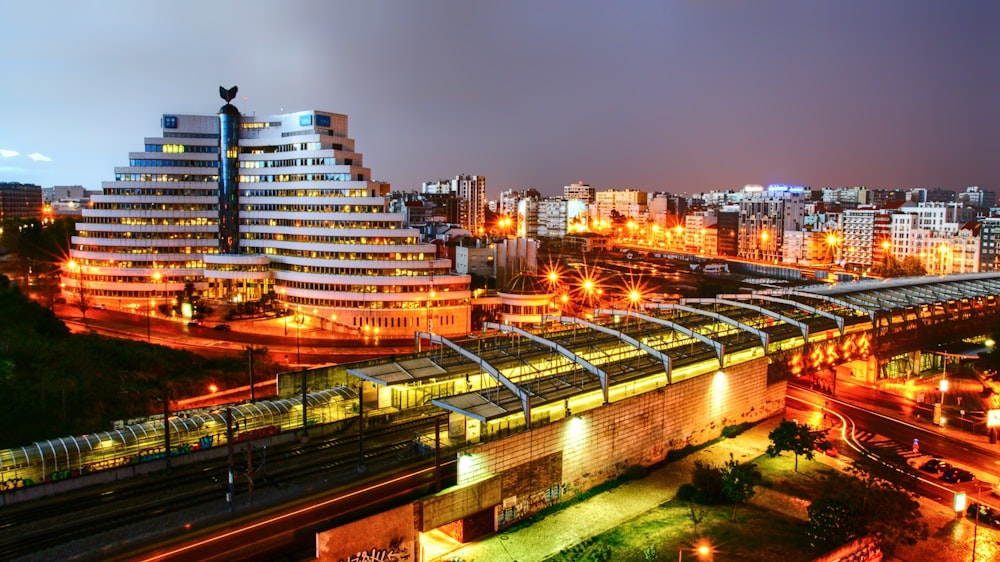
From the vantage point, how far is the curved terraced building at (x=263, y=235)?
72875 millimetres

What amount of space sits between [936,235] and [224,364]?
12627 centimetres

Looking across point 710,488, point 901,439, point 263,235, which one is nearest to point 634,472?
point 710,488

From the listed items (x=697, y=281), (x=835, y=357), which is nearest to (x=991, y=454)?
(x=835, y=357)

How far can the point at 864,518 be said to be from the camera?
28078mm

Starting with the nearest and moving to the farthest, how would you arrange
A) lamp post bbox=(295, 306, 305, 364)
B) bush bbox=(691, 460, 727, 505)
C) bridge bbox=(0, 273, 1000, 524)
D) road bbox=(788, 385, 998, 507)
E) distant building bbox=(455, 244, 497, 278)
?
bridge bbox=(0, 273, 1000, 524)
bush bbox=(691, 460, 727, 505)
road bbox=(788, 385, 998, 507)
lamp post bbox=(295, 306, 305, 364)
distant building bbox=(455, 244, 497, 278)

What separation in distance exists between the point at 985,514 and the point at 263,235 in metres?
73.8

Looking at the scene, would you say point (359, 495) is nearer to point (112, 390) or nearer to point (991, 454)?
point (112, 390)

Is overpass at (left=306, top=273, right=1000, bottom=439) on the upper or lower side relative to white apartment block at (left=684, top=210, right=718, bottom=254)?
lower

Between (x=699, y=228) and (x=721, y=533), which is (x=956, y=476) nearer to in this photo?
(x=721, y=533)

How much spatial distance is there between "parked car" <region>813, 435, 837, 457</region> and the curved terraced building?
4027 centimetres

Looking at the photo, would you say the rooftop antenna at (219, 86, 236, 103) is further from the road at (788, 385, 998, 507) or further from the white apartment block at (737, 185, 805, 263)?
the white apartment block at (737, 185, 805, 263)

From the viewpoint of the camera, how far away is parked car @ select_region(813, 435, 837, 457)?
37.9m

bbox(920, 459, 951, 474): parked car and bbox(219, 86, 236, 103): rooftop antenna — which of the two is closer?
bbox(920, 459, 951, 474): parked car

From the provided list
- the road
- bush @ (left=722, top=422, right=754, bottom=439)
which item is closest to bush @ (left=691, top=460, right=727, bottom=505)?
the road
